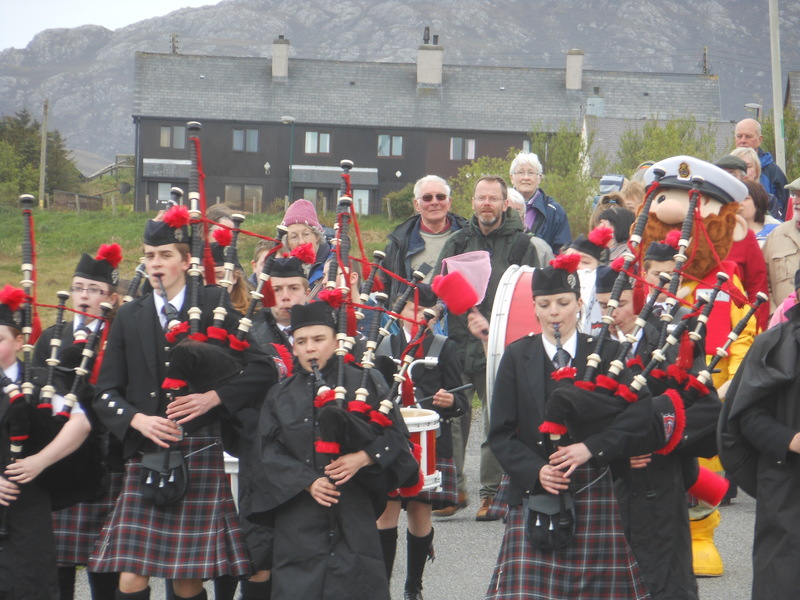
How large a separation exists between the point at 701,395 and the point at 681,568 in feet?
2.47

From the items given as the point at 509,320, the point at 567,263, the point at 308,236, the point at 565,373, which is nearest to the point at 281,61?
the point at 308,236

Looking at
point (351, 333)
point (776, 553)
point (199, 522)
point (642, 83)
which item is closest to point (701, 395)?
point (776, 553)

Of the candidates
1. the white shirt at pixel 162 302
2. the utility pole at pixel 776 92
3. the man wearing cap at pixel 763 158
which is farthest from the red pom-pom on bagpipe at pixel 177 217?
the utility pole at pixel 776 92

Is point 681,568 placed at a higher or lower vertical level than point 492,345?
lower

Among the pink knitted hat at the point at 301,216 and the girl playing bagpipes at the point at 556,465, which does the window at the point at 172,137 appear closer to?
the pink knitted hat at the point at 301,216

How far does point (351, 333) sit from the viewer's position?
16.6ft

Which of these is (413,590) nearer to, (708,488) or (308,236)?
(708,488)

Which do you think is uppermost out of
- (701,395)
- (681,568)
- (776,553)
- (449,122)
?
(449,122)

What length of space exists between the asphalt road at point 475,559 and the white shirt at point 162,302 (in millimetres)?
1865

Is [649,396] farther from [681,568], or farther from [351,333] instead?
[351,333]

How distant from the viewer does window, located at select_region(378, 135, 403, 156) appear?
159ft

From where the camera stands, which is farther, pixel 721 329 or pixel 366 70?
pixel 366 70

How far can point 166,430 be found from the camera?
15.2 feet

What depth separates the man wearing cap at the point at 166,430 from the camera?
4.71m
